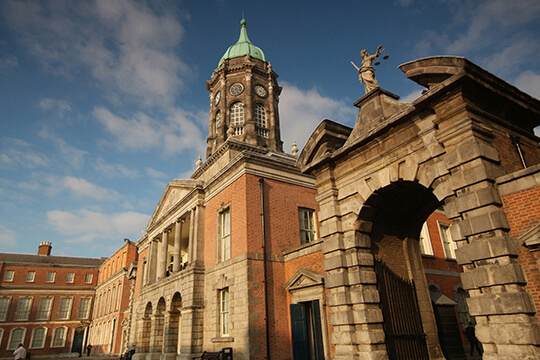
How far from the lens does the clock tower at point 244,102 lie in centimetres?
2408

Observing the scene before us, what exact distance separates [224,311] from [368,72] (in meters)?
11.1

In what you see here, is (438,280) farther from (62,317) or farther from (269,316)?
(62,317)

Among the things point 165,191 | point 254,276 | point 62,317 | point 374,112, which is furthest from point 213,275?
point 62,317

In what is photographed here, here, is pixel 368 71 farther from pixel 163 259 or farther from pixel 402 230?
pixel 163 259

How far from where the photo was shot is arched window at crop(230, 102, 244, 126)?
24.5 m

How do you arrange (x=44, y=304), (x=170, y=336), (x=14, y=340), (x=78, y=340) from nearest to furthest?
(x=170, y=336) < (x=14, y=340) < (x=44, y=304) < (x=78, y=340)

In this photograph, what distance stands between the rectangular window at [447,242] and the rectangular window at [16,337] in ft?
152

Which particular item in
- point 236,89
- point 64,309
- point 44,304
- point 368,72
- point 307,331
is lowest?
point 307,331

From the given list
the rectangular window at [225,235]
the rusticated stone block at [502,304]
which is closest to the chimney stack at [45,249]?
the rectangular window at [225,235]

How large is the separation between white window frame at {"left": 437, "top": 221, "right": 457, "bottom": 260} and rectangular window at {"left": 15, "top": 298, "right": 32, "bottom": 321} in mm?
46247

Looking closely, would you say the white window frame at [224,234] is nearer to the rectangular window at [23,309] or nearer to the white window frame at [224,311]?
the white window frame at [224,311]

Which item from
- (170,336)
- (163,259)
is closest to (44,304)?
(163,259)

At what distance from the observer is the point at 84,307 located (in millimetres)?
45406

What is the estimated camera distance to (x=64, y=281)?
149 ft
